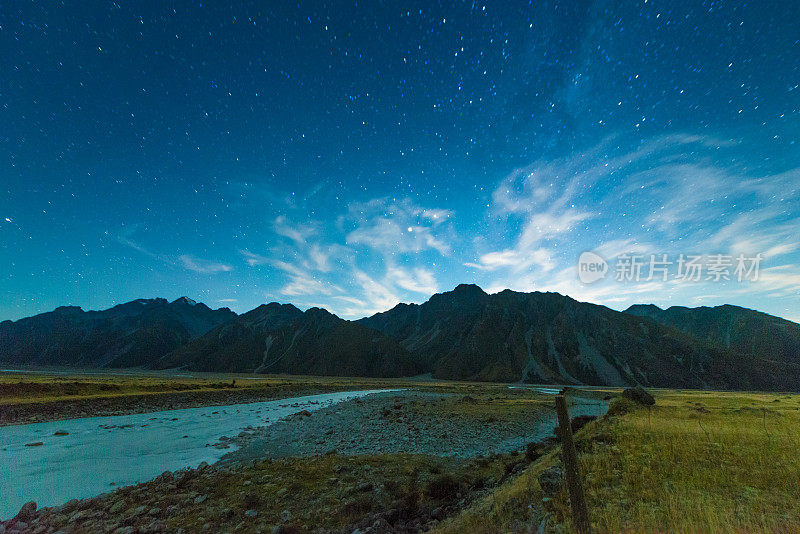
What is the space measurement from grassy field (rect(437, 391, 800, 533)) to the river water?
17.1m

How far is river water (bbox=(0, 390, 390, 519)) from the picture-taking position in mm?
15242

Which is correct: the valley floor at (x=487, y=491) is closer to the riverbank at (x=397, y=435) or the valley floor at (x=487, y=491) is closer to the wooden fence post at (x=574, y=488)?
the wooden fence post at (x=574, y=488)

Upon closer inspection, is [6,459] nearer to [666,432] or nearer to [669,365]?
[666,432]

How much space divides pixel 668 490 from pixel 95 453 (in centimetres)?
2974

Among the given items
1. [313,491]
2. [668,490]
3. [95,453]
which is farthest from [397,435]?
[95,453]

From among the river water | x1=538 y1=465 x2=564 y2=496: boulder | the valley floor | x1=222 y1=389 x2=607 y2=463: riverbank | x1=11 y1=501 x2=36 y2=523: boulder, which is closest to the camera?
the valley floor

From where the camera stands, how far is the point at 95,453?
21.3 m

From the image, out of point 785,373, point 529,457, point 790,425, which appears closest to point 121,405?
point 529,457

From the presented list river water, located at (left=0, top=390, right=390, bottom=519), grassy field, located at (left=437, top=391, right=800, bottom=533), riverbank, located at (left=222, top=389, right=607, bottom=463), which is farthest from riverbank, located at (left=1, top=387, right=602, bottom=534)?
river water, located at (left=0, top=390, right=390, bottom=519)

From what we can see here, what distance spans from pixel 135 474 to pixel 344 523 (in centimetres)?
1369

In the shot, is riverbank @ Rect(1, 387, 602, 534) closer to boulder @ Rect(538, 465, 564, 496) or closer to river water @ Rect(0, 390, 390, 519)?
river water @ Rect(0, 390, 390, 519)

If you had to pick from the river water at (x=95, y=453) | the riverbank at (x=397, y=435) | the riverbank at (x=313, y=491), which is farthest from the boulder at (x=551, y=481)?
the river water at (x=95, y=453)

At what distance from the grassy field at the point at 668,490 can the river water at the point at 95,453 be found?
17127 millimetres

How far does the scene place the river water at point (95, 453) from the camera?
15.2m
